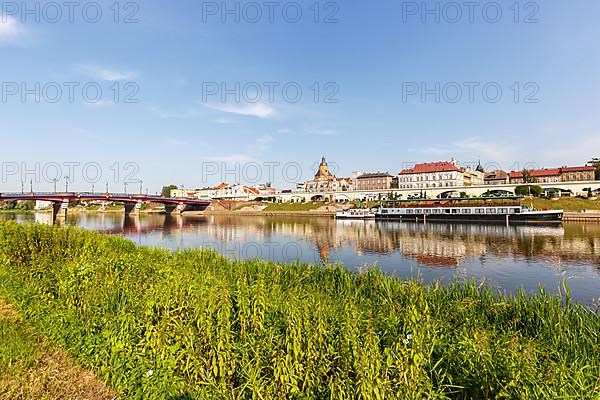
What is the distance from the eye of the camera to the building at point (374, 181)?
161725 mm

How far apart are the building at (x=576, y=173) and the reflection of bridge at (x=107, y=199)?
141202 millimetres

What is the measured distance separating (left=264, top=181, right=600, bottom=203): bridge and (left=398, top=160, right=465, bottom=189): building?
1526 centimetres

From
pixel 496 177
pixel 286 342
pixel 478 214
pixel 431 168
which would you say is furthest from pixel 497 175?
pixel 286 342

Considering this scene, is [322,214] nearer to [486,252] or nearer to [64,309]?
[486,252]

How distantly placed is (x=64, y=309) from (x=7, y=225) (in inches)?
462

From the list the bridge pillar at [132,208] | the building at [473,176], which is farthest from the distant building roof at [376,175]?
Answer: the bridge pillar at [132,208]

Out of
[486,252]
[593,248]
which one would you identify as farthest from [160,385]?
[593,248]

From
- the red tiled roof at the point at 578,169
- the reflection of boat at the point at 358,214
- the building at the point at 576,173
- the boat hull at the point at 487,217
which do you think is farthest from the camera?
the red tiled roof at the point at 578,169

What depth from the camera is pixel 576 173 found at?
13538 centimetres

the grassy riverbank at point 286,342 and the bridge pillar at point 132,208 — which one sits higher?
the grassy riverbank at point 286,342

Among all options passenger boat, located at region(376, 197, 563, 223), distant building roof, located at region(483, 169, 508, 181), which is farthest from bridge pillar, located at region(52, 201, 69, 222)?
distant building roof, located at region(483, 169, 508, 181)

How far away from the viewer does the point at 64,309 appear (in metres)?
8.24

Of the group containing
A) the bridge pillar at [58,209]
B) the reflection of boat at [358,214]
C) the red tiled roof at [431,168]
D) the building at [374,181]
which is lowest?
the reflection of boat at [358,214]

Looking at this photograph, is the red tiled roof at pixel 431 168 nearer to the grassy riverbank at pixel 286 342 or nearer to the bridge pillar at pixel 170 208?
the bridge pillar at pixel 170 208
